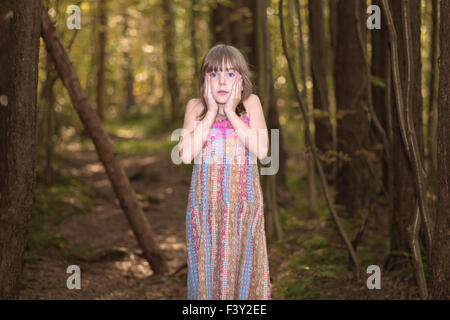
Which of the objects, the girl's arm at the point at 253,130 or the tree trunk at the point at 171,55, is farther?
the tree trunk at the point at 171,55

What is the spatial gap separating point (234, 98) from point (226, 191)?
1.83ft

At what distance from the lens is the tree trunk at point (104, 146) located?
551 centimetres

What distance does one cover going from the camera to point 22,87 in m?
4.40

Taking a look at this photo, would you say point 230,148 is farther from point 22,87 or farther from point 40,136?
point 40,136

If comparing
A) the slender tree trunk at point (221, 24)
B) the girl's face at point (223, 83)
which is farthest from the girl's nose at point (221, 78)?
the slender tree trunk at point (221, 24)

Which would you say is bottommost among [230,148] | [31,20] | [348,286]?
[348,286]

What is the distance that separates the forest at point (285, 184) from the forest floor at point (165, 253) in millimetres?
23

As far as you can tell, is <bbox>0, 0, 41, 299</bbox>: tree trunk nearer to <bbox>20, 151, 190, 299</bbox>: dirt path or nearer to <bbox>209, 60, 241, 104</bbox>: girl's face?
<bbox>20, 151, 190, 299</bbox>: dirt path

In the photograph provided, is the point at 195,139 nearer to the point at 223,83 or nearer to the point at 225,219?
the point at 223,83

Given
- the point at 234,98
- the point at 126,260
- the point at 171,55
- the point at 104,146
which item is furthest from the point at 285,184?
the point at 171,55

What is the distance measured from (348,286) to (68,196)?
5494mm

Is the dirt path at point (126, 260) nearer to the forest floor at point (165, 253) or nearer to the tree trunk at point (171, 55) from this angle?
the forest floor at point (165, 253)

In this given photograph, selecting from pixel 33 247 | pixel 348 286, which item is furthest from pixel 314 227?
pixel 33 247

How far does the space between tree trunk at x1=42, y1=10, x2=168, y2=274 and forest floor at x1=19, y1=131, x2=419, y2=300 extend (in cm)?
39
